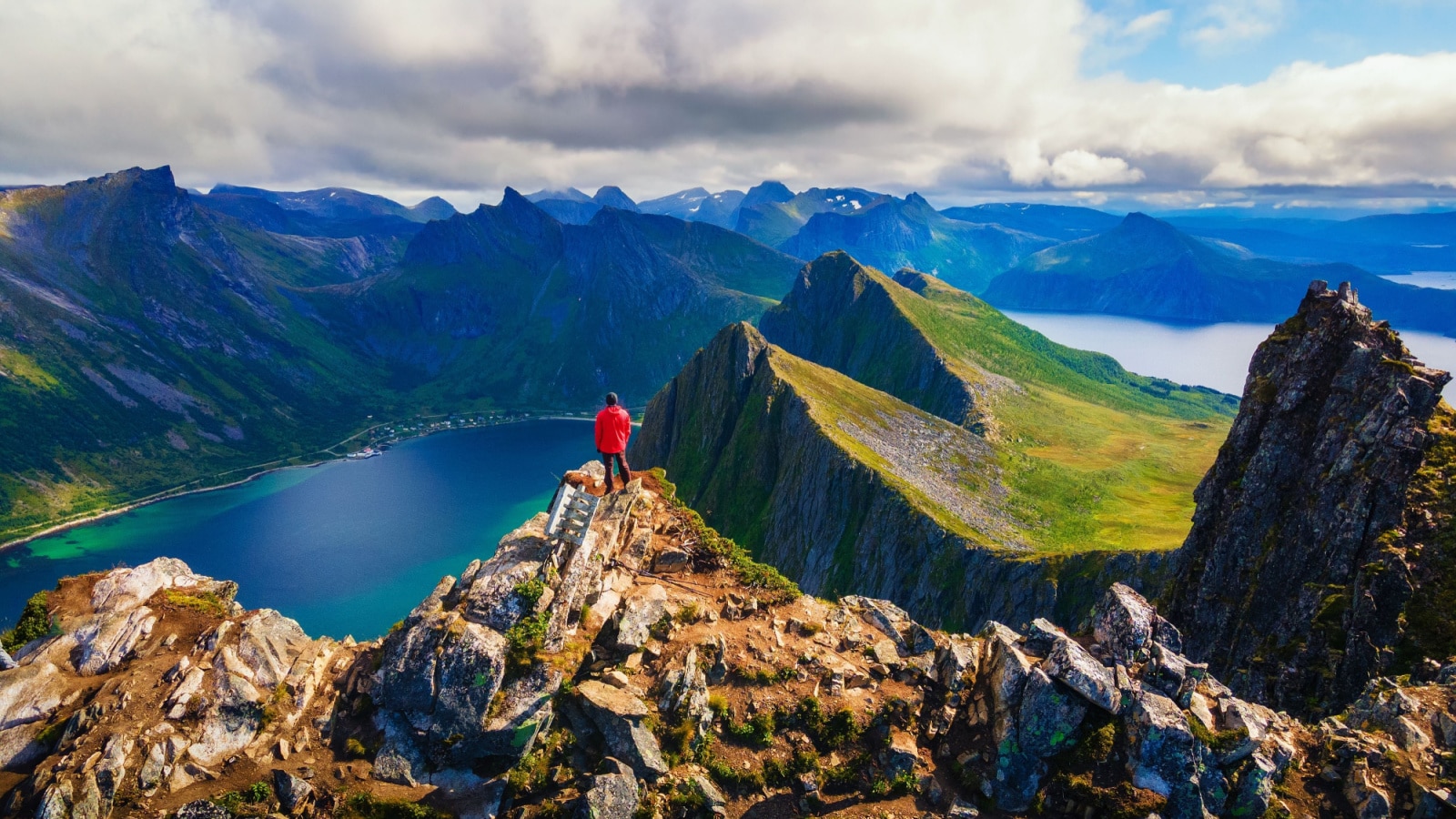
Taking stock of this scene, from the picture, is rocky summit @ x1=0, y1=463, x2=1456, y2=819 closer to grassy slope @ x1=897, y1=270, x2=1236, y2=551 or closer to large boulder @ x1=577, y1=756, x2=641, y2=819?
large boulder @ x1=577, y1=756, x2=641, y2=819

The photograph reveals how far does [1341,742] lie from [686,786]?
19.1 m

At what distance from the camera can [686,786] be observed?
1809cm

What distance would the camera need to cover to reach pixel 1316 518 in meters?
34.3

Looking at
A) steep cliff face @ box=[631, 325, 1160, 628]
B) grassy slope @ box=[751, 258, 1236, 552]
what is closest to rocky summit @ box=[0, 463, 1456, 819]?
steep cliff face @ box=[631, 325, 1160, 628]

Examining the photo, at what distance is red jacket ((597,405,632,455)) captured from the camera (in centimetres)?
2464

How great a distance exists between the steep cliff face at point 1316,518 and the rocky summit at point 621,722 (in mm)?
8605

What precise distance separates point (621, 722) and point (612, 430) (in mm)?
10651

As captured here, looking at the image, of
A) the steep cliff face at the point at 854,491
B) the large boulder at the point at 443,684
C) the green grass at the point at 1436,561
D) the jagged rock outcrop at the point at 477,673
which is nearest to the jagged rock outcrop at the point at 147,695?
the large boulder at the point at 443,684

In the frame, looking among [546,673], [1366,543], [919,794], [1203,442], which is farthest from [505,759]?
[1203,442]

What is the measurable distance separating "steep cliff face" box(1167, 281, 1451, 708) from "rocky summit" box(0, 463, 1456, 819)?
8605 mm

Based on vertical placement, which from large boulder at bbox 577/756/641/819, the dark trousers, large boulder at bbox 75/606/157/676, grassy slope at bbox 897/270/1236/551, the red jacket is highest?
the red jacket

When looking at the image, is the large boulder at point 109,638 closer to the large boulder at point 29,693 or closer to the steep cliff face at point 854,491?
the large boulder at point 29,693

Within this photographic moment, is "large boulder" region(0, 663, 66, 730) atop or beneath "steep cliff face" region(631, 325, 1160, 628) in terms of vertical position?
atop

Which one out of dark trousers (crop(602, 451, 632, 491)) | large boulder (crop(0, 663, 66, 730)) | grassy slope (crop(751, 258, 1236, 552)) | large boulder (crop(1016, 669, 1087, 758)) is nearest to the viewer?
large boulder (crop(1016, 669, 1087, 758))
